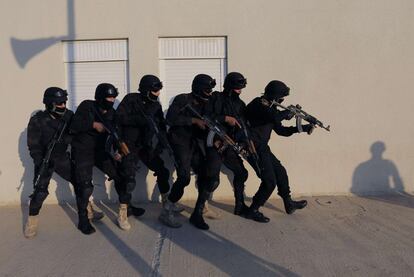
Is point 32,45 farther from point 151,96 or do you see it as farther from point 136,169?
point 136,169

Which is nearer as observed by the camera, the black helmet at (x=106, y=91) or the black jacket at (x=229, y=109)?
the black helmet at (x=106, y=91)

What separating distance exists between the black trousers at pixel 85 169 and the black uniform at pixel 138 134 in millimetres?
247

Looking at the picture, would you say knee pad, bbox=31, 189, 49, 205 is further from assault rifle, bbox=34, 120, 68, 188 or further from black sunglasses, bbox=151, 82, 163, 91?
black sunglasses, bbox=151, 82, 163, 91

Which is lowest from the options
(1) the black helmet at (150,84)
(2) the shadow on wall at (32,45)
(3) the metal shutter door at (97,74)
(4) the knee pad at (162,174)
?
(4) the knee pad at (162,174)

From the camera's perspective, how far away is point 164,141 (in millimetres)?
5355

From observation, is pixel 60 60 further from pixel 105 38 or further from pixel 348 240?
pixel 348 240

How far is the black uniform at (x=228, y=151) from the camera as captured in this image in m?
5.30

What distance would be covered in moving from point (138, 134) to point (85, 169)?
840 mm

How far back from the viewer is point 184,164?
5.33m

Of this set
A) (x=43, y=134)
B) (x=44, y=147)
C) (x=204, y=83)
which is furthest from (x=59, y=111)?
(x=204, y=83)

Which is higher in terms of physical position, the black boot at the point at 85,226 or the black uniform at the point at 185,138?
the black uniform at the point at 185,138

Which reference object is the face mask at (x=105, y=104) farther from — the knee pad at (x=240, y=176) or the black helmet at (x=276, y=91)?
the black helmet at (x=276, y=91)

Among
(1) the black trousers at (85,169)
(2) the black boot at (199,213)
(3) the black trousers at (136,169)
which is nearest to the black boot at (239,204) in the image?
(2) the black boot at (199,213)

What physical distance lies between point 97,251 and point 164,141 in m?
1.58
